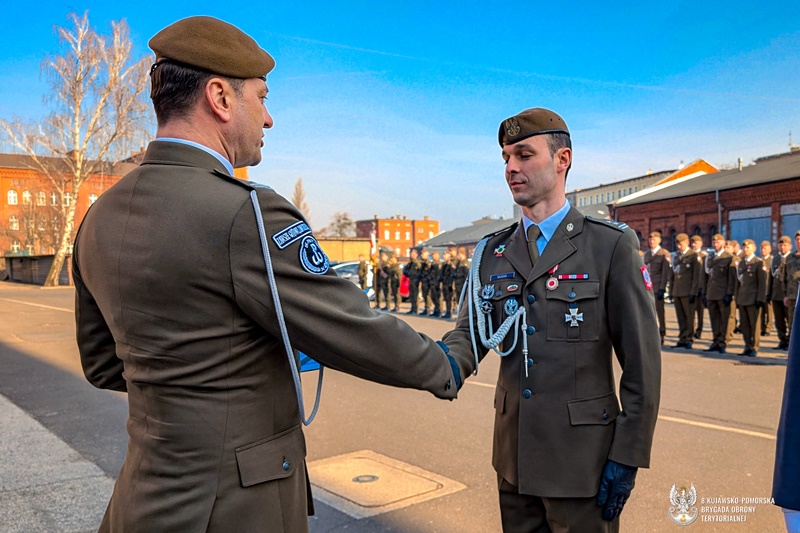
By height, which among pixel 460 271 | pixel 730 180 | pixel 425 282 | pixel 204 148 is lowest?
pixel 425 282

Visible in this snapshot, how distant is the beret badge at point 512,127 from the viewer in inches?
98.5

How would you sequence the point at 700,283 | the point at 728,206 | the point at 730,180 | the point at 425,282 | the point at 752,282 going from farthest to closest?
the point at 730,180, the point at 728,206, the point at 425,282, the point at 700,283, the point at 752,282

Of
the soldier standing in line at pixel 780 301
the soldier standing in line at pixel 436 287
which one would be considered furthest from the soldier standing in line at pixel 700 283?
the soldier standing in line at pixel 436 287

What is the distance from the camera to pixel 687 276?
12.7 meters

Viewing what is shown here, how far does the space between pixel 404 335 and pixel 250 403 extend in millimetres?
424

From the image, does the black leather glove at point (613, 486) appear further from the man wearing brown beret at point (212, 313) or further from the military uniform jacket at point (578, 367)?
the man wearing brown beret at point (212, 313)

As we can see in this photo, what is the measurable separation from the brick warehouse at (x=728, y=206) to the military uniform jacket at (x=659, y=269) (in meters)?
21.0

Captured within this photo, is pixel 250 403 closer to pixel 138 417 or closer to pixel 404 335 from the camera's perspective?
pixel 138 417

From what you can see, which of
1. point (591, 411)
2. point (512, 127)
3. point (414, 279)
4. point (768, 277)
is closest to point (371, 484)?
point (591, 411)

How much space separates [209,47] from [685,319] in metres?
12.4

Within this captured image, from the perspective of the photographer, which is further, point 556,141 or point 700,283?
point 700,283

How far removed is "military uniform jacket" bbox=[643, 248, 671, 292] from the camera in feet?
43.5

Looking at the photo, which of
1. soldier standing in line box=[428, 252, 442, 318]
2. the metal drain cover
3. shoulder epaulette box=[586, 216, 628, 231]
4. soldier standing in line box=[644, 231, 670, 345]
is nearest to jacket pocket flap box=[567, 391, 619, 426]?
shoulder epaulette box=[586, 216, 628, 231]

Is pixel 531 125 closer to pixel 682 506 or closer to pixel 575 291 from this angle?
pixel 575 291
